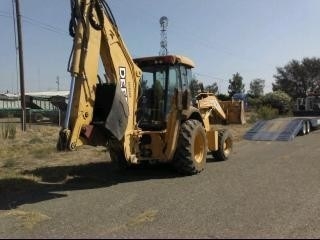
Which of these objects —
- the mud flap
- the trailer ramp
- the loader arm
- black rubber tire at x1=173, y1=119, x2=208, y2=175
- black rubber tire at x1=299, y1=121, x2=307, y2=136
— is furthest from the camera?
black rubber tire at x1=299, y1=121, x2=307, y2=136

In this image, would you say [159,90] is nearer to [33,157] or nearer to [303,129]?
[33,157]

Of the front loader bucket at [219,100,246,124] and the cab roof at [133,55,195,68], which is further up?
the cab roof at [133,55,195,68]

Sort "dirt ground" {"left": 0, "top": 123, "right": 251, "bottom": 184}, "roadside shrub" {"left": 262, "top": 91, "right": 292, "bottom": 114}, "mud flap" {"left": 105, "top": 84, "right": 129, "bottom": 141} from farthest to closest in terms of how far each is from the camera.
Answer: "roadside shrub" {"left": 262, "top": 91, "right": 292, "bottom": 114} → "dirt ground" {"left": 0, "top": 123, "right": 251, "bottom": 184} → "mud flap" {"left": 105, "top": 84, "right": 129, "bottom": 141}

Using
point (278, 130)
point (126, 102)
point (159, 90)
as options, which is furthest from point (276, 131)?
point (126, 102)

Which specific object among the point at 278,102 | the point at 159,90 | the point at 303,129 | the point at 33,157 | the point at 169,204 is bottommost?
the point at 169,204

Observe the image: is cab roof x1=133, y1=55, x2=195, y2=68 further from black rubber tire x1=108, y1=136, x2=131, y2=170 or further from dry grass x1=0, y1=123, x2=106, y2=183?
dry grass x1=0, y1=123, x2=106, y2=183

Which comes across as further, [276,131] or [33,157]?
[276,131]

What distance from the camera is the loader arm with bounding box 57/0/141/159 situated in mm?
10250

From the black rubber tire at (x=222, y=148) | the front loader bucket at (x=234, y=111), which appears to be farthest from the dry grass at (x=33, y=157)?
the front loader bucket at (x=234, y=111)

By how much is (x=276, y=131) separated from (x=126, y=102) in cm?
1337

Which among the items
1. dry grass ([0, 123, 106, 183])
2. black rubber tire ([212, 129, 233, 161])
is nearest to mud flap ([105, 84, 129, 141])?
dry grass ([0, 123, 106, 183])

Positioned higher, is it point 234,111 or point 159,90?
point 159,90

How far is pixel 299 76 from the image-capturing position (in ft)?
313

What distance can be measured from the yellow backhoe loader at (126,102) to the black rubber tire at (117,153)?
28 mm
